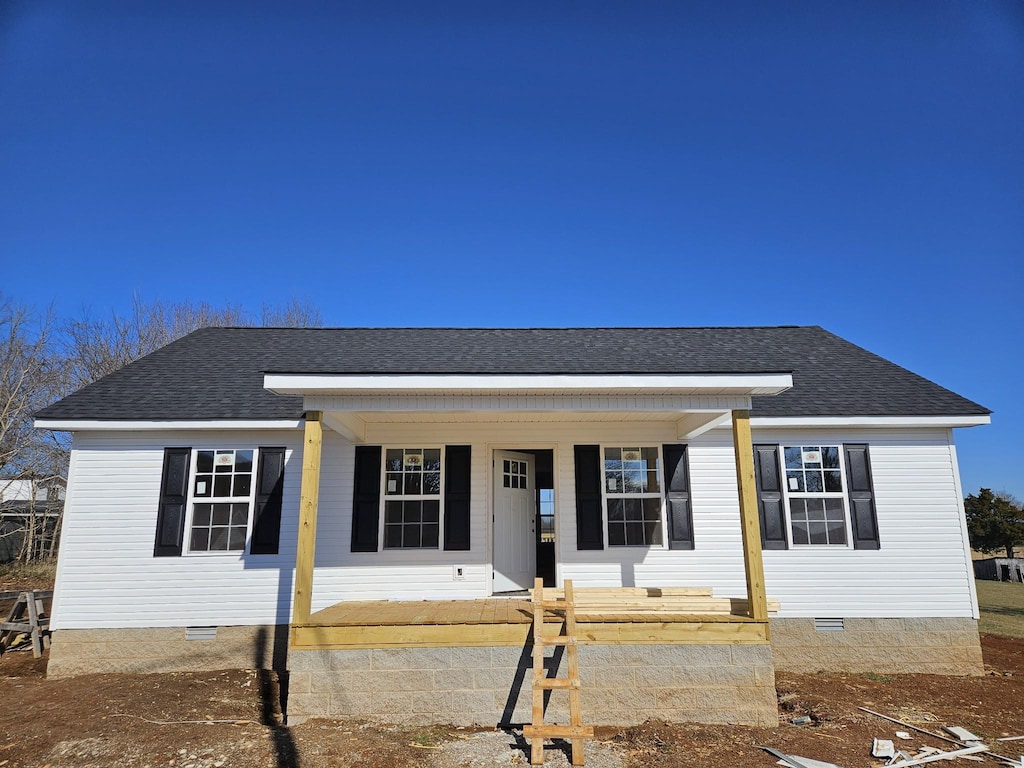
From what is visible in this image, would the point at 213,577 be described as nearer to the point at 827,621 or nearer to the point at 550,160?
the point at 827,621

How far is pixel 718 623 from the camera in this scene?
5.41 m

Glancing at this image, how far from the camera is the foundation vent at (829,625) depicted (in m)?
7.45

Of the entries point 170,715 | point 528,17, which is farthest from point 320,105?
point 170,715

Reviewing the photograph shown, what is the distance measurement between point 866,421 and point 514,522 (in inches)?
202

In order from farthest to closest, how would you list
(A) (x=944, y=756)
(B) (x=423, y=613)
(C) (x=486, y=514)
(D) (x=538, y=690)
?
(C) (x=486, y=514)
(B) (x=423, y=613)
(D) (x=538, y=690)
(A) (x=944, y=756)

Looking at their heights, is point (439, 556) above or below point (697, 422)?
below

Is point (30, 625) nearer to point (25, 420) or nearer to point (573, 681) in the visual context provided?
point (573, 681)

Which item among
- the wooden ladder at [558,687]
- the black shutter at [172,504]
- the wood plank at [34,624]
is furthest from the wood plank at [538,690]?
the wood plank at [34,624]

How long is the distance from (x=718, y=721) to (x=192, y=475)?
7040 mm

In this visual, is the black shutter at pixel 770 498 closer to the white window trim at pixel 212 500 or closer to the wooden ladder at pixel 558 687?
the wooden ladder at pixel 558 687

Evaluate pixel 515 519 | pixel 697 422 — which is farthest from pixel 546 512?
pixel 697 422

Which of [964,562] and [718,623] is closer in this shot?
[718,623]

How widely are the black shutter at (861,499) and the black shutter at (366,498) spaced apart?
6.62m

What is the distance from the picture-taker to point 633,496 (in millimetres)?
7828
